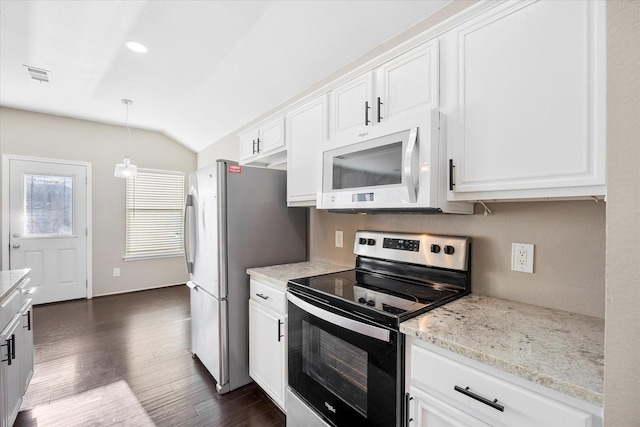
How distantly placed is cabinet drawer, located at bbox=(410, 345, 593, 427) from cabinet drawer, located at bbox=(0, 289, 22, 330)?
2037mm

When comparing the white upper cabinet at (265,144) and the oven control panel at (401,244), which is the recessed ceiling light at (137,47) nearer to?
the white upper cabinet at (265,144)

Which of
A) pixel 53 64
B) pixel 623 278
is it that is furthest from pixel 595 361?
pixel 53 64

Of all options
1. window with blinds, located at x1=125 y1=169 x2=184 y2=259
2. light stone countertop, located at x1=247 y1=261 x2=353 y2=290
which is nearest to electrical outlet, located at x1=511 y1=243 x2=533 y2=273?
light stone countertop, located at x1=247 y1=261 x2=353 y2=290

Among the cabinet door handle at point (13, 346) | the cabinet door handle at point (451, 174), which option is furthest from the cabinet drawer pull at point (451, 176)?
the cabinet door handle at point (13, 346)

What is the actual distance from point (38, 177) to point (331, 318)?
488 centimetres

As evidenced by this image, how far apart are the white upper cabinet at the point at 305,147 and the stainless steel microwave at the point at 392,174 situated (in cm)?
26

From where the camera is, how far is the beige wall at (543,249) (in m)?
1.19

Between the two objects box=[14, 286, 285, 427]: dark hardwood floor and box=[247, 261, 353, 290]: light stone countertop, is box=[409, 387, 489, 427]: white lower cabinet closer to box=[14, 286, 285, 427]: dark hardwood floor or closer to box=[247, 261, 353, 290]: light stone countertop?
box=[247, 261, 353, 290]: light stone countertop

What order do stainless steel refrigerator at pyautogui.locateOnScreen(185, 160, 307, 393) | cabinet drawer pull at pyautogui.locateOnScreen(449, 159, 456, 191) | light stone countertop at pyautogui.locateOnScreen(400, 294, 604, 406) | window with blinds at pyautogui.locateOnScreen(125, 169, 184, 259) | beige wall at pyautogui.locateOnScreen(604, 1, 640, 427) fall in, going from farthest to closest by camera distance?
window with blinds at pyautogui.locateOnScreen(125, 169, 184, 259), stainless steel refrigerator at pyautogui.locateOnScreen(185, 160, 307, 393), cabinet drawer pull at pyautogui.locateOnScreen(449, 159, 456, 191), light stone countertop at pyautogui.locateOnScreen(400, 294, 604, 406), beige wall at pyautogui.locateOnScreen(604, 1, 640, 427)

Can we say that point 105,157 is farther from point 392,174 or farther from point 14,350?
point 392,174

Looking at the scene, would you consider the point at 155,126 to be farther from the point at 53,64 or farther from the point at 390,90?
the point at 390,90

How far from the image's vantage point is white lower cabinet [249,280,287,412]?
183 centimetres

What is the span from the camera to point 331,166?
5.90 ft

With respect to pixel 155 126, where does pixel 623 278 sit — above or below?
below
